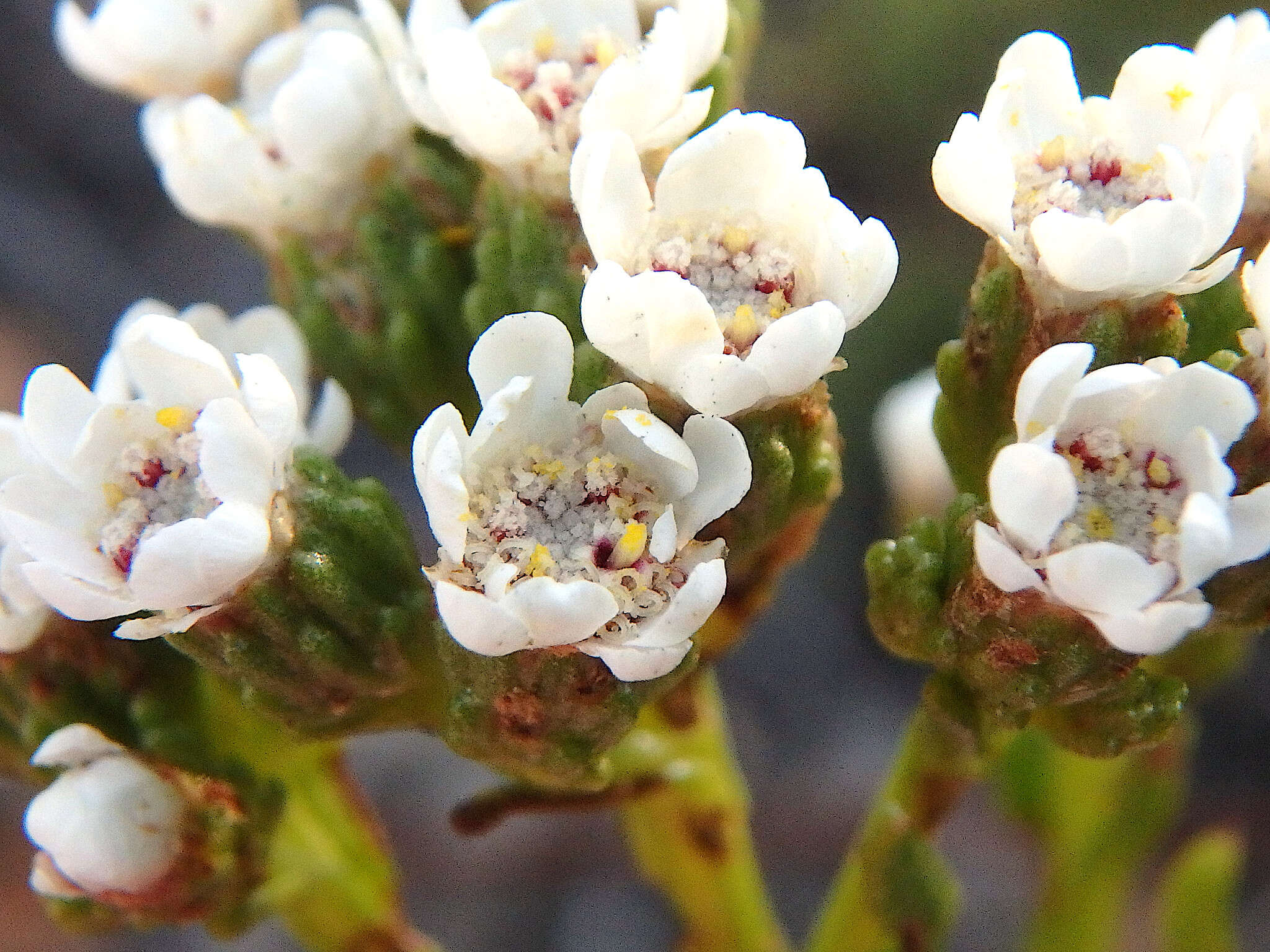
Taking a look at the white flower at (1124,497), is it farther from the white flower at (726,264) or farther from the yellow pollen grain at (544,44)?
the yellow pollen grain at (544,44)

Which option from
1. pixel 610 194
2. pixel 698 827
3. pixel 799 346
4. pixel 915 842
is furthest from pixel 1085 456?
pixel 698 827

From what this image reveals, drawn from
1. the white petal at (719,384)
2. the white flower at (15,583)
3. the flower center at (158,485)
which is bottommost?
the white flower at (15,583)

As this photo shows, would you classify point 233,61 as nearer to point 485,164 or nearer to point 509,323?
point 485,164

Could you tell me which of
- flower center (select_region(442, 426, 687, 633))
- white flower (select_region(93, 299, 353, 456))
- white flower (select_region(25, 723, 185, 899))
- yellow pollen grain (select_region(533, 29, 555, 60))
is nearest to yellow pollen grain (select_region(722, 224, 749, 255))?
flower center (select_region(442, 426, 687, 633))

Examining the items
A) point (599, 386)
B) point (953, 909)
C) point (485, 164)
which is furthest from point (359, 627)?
point (953, 909)

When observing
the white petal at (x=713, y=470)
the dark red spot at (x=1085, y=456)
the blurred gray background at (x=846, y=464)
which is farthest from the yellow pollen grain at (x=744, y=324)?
the blurred gray background at (x=846, y=464)

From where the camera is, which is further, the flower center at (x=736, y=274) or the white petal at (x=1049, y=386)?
the flower center at (x=736, y=274)

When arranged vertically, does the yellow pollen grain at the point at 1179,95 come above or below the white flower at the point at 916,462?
above
